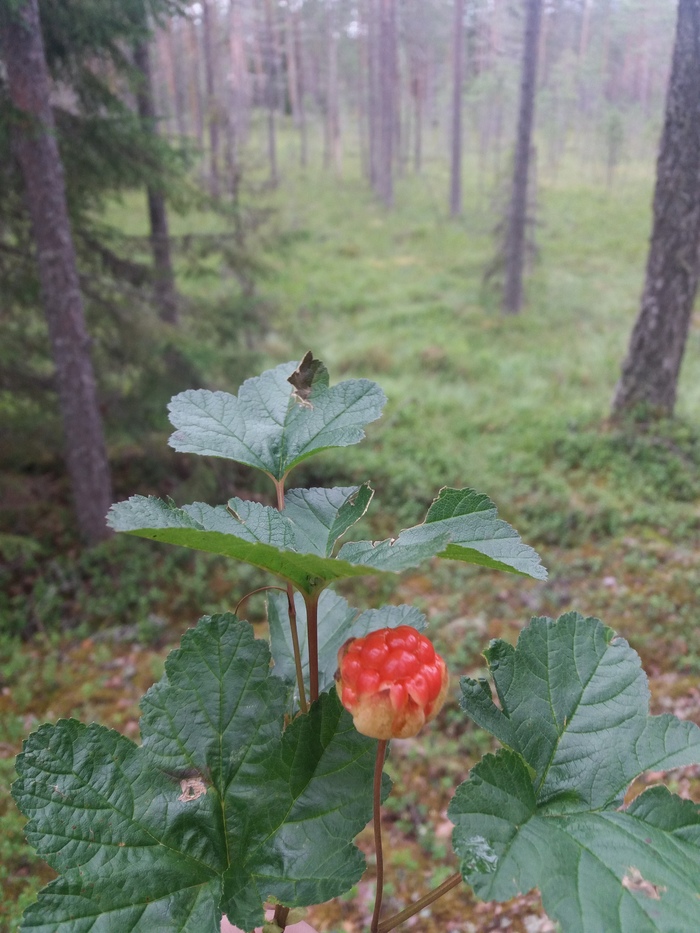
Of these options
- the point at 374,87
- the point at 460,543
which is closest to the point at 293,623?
the point at 460,543

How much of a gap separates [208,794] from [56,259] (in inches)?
203

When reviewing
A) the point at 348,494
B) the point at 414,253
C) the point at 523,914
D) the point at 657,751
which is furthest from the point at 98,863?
the point at 414,253

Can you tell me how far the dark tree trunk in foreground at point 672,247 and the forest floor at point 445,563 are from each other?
566 mm

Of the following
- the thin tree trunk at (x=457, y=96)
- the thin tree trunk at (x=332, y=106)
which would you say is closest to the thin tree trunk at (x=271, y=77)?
the thin tree trunk at (x=332, y=106)

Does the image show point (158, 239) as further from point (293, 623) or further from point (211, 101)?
point (293, 623)

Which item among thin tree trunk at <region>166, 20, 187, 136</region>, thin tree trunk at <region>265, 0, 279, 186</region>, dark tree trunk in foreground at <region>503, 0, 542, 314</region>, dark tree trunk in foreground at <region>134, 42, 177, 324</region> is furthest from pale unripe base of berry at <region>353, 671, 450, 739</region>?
thin tree trunk at <region>166, 20, 187, 136</region>

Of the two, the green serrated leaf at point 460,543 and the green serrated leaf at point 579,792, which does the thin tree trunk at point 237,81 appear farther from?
the green serrated leaf at point 579,792

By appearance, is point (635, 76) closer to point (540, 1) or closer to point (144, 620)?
point (540, 1)

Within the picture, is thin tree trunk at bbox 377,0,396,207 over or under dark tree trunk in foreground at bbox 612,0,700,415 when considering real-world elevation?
over

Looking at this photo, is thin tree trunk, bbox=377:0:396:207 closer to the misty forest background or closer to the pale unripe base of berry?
the misty forest background

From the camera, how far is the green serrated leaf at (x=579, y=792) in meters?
0.70

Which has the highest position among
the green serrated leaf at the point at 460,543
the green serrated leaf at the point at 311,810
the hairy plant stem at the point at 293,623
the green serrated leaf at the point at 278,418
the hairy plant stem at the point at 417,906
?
the green serrated leaf at the point at 278,418

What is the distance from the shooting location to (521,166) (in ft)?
36.5

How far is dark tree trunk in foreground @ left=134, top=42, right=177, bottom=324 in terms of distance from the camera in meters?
6.79
